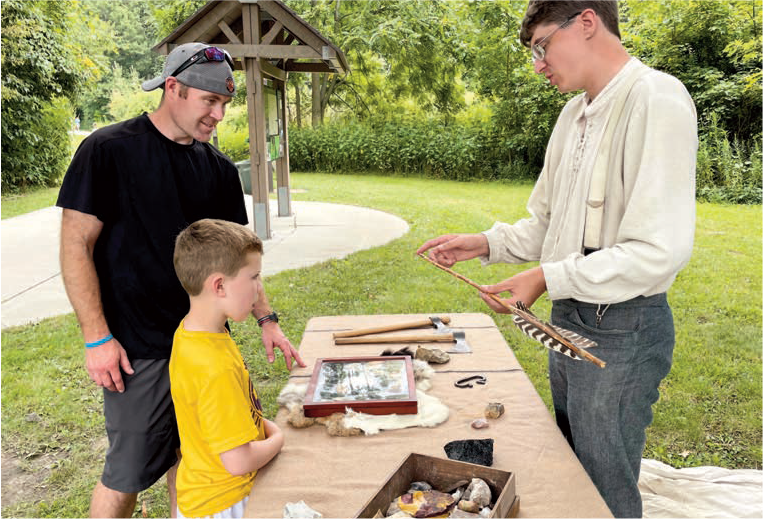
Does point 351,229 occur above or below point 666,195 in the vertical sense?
below

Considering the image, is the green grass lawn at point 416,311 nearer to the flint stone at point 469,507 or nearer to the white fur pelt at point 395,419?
the white fur pelt at point 395,419

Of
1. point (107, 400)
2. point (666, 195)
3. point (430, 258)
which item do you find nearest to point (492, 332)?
point (430, 258)

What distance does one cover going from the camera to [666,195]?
1570 mm

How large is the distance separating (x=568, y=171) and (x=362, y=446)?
3.54 ft

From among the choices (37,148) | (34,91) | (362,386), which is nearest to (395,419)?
(362,386)

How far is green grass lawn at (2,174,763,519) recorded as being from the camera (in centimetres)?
360

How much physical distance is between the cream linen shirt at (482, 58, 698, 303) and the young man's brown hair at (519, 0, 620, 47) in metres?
0.14

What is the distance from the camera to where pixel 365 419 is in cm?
199

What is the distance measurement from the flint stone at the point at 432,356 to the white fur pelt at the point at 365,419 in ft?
1.02

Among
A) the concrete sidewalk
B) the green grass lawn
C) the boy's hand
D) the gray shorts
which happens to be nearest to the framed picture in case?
the boy's hand

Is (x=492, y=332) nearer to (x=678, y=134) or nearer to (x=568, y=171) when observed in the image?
(x=568, y=171)

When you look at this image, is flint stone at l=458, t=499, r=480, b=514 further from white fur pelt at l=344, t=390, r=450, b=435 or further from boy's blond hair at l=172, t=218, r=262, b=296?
boy's blond hair at l=172, t=218, r=262, b=296

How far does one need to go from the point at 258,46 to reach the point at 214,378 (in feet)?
22.6

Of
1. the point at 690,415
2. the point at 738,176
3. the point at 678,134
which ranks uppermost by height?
the point at 678,134
